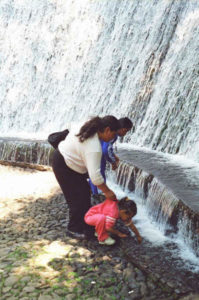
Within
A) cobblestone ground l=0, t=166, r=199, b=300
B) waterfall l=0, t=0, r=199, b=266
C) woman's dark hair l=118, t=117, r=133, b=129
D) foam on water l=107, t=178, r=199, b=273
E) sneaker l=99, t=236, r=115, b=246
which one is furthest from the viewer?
waterfall l=0, t=0, r=199, b=266

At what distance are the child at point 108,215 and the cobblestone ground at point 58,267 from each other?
0.51ft

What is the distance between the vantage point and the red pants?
3.95 metres

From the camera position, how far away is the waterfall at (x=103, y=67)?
7.92m

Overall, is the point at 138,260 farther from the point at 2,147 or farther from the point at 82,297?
the point at 2,147

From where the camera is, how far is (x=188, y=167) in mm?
5844

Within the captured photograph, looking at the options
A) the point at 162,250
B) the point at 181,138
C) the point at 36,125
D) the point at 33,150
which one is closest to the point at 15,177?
the point at 33,150

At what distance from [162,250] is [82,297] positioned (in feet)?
4.16

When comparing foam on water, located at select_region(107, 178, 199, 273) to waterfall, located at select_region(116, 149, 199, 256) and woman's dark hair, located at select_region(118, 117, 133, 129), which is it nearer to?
waterfall, located at select_region(116, 149, 199, 256)

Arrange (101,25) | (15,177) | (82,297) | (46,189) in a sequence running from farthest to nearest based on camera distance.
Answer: (101,25) < (15,177) < (46,189) < (82,297)

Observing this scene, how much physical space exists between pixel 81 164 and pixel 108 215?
28.7 inches

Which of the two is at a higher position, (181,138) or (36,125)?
(181,138)

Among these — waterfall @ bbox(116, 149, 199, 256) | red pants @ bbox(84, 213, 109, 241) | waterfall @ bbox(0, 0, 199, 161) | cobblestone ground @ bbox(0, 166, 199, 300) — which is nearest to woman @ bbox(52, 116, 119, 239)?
red pants @ bbox(84, 213, 109, 241)

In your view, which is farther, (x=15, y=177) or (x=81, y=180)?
(x=15, y=177)

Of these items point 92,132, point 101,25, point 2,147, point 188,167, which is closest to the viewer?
point 92,132
